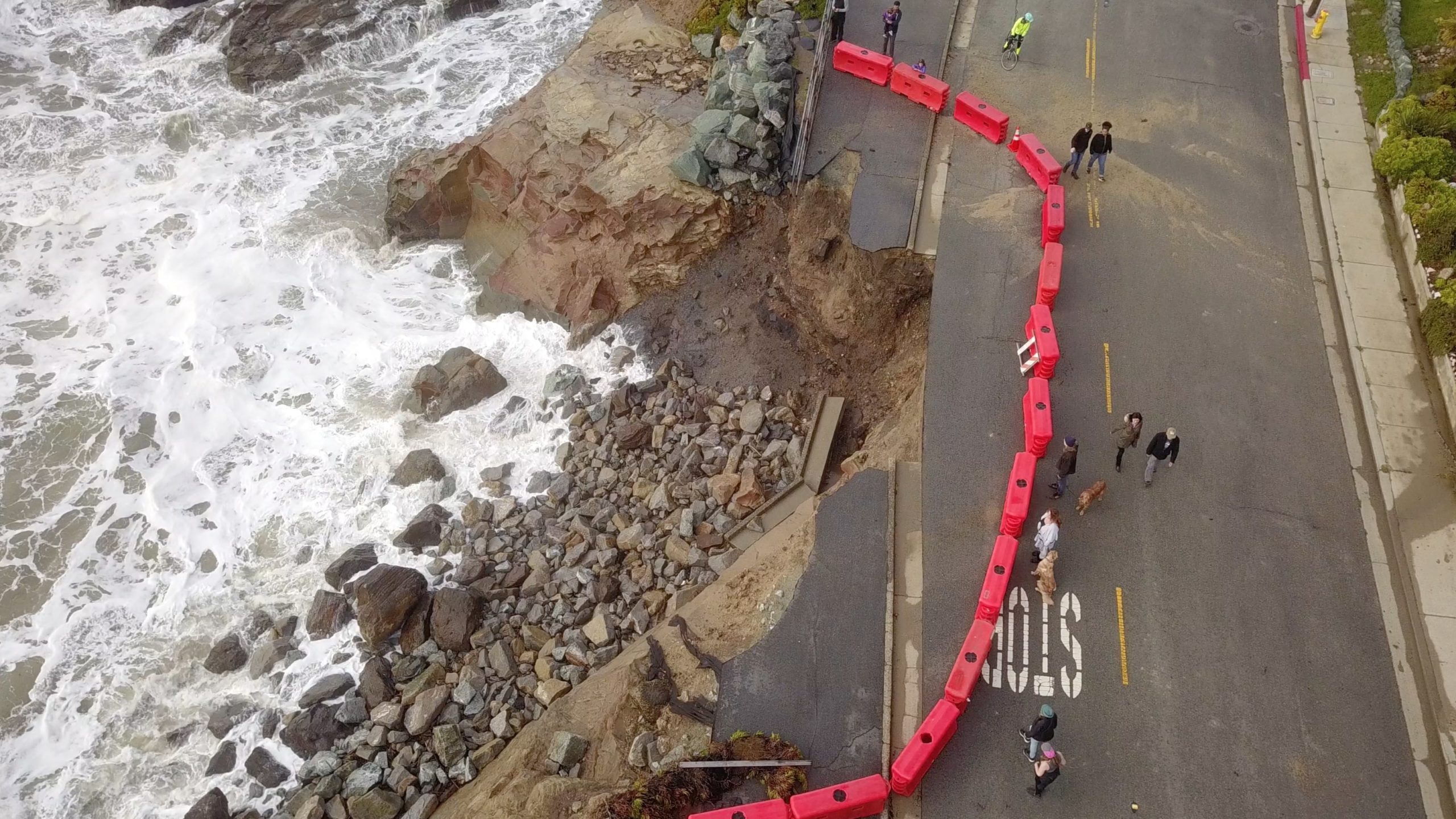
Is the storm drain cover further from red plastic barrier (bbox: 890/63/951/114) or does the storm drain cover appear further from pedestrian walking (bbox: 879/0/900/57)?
pedestrian walking (bbox: 879/0/900/57)

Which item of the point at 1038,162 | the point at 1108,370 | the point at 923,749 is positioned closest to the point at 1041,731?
the point at 923,749

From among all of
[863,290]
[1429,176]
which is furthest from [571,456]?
[1429,176]

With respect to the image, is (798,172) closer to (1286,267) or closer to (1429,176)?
(1286,267)

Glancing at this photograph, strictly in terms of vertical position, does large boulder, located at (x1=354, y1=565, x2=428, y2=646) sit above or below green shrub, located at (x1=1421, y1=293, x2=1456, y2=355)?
below

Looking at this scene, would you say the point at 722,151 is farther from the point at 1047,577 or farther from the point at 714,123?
the point at 1047,577


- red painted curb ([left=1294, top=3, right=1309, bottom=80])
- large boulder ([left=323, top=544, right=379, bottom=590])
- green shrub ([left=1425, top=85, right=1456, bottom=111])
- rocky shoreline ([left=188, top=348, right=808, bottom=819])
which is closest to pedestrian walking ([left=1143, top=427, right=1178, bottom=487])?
rocky shoreline ([left=188, top=348, right=808, bottom=819])
